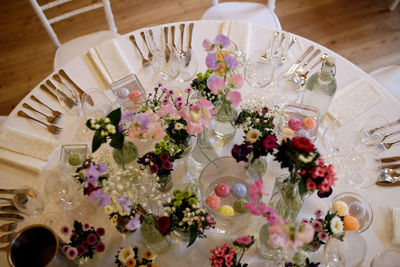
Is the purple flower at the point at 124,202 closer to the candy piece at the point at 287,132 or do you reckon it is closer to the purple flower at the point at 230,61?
the purple flower at the point at 230,61

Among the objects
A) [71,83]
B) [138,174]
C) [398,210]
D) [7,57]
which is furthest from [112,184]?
[7,57]

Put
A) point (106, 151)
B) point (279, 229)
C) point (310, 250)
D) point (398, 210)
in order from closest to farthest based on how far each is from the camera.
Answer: point (279, 229) → point (310, 250) → point (398, 210) → point (106, 151)

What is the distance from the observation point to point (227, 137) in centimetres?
134

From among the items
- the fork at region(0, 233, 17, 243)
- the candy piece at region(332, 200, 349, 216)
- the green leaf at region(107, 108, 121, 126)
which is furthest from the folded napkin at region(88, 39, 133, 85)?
the candy piece at region(332, 200, 349, 216)

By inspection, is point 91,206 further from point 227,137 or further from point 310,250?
point 310,250

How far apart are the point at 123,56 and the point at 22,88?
1730 mm

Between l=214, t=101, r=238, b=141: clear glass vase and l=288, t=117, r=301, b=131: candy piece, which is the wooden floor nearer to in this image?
l=288, t=117, r=301, b=131: candy piece

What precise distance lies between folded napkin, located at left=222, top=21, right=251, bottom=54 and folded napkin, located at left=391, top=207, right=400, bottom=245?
95cm

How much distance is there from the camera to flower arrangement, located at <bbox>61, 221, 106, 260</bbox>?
3.29ft

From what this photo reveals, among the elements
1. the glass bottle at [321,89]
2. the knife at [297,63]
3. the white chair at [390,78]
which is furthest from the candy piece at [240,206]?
the white chair at [390,78]

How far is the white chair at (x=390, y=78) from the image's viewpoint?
1.83 metres

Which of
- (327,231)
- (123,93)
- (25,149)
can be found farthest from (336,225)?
(25,149)

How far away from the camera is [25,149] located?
4.45 ft

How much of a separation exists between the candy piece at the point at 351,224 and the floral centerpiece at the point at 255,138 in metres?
0.32
